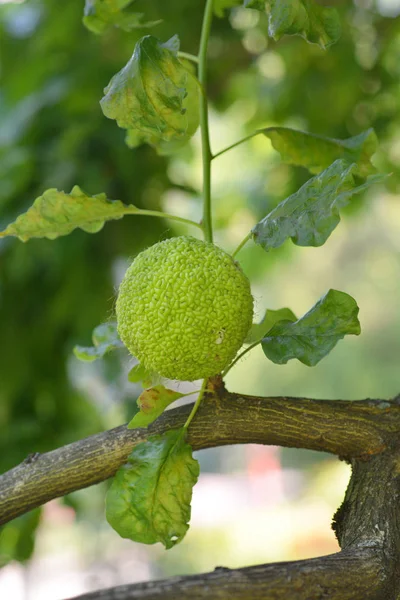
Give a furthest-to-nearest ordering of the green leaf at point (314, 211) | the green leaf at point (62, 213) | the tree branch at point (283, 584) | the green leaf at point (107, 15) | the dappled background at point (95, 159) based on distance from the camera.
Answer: the dappled background at point (95, 159), the green leaf at point (107, 15), the green leaf at point (62, 213), the green leaf at point (314, 211), the tree branch at point (283, 584)

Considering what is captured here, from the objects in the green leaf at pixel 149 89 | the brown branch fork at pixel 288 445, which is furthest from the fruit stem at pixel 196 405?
the green leaf at pixel 149 89

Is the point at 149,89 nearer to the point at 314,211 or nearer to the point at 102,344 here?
the point at 314,211

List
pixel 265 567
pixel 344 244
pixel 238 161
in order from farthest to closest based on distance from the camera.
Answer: pixel 344 244, pixel 238 161, pixel 265 567

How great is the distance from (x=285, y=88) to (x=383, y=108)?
0.29 meters

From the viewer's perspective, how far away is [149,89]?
0.70 metres

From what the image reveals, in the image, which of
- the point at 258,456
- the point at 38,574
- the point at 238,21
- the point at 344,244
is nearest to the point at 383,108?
the point at 238,21

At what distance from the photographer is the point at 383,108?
2.16m

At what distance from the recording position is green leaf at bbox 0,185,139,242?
31.1 inches

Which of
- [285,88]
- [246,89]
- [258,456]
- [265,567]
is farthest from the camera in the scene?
[258,456]

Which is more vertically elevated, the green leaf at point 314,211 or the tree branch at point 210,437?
the green leaf at point 314,211

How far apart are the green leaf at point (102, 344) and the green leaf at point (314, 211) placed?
0.24 meters

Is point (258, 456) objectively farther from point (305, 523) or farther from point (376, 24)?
point (376, 24)

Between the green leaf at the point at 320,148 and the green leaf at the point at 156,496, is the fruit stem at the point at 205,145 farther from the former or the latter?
the green leaf at the point at 156,496

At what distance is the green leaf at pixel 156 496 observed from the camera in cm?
74
